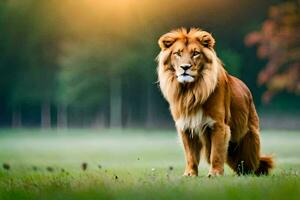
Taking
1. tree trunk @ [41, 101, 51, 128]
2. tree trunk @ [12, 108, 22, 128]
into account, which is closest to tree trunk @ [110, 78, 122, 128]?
tree trunk @ [41, 101, 51, 128]

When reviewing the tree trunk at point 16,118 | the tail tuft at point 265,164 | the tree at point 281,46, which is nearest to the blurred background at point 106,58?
the tree trunk at point 16,118

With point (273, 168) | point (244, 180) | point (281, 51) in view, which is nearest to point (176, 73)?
point (244, 180)

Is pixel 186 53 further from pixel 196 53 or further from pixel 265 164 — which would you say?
pixel 265 164

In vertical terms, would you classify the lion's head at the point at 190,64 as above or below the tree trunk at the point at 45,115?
above

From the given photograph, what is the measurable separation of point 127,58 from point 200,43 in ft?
8.35

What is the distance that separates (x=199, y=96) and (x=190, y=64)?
0.17 meters

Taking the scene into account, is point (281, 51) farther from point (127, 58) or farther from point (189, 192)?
point (189, 192)

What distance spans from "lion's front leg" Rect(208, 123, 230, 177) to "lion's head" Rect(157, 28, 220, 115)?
159mm

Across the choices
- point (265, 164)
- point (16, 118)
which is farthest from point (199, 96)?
point (16, 118)

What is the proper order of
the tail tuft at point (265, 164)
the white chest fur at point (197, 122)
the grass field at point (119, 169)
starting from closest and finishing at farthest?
the grass field at point (119, 169)
the white chest fur at point (197, 122)
the tail tuft at point (265, 164)

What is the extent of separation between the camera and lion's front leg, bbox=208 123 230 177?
4.69 metres

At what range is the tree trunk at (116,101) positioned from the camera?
22.6 ft

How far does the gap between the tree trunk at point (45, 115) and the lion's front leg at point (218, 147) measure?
7.63ft

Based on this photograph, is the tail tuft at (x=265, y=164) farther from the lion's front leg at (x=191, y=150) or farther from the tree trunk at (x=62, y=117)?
the tree trunk at (x=62, y=117)
